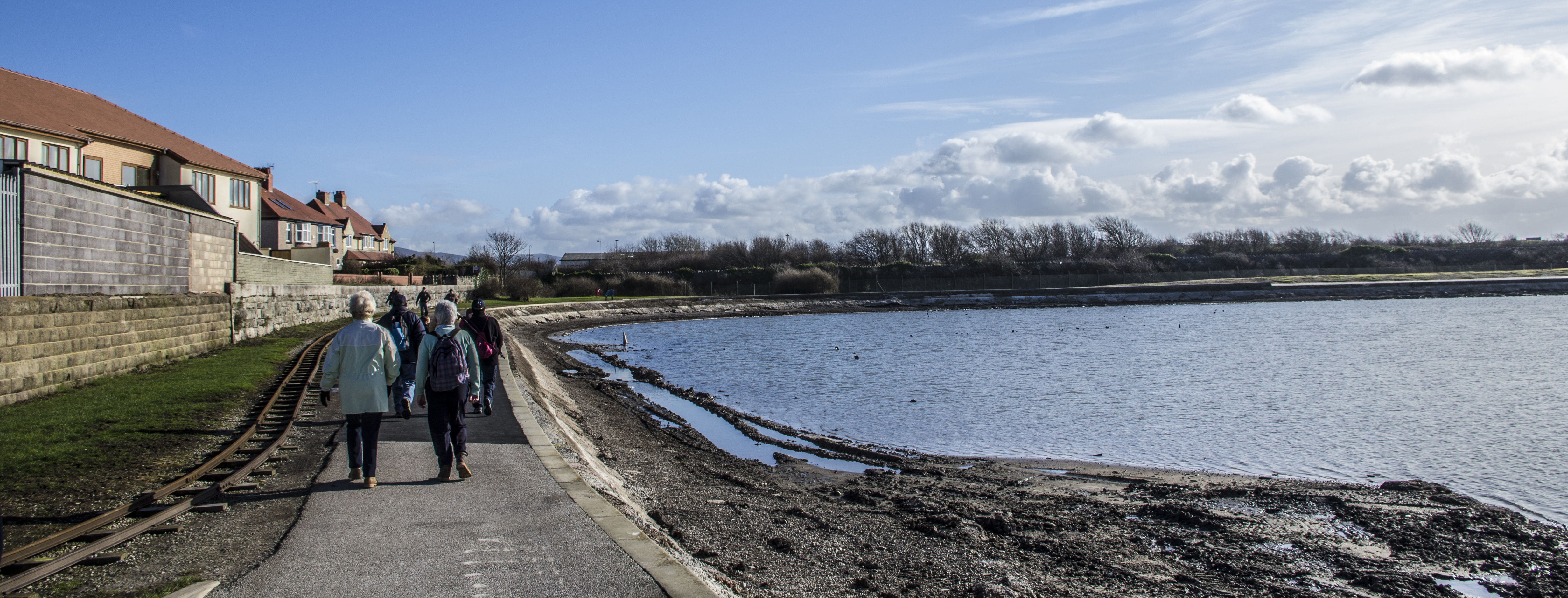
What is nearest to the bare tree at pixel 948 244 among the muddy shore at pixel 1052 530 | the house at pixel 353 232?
the house at pixel 353 232

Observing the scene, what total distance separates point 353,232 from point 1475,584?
7946 centimetres

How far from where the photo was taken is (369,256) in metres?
69.2

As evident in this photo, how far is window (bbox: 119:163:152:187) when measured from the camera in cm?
3309

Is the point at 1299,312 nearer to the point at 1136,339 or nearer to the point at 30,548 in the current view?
the point at 1136,339

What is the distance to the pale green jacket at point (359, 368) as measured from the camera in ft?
23.2

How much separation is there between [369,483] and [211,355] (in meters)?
15.2

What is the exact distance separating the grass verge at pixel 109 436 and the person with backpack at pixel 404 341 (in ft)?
6.93

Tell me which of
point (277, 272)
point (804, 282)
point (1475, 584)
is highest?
point (804, 282)

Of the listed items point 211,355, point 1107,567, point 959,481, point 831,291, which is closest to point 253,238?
point 211,355

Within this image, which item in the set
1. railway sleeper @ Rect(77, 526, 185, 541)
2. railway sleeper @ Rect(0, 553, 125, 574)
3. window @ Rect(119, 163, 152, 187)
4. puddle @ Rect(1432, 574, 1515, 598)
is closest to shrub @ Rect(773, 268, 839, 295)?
window @ Rect(119, 163, 152, 187)

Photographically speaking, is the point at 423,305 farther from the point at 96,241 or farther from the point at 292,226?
the point at 292,226

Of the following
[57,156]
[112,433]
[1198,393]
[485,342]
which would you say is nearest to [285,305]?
[57,156]

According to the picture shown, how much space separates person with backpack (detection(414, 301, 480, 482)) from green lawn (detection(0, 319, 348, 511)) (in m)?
2.62

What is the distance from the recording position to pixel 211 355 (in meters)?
19.3
